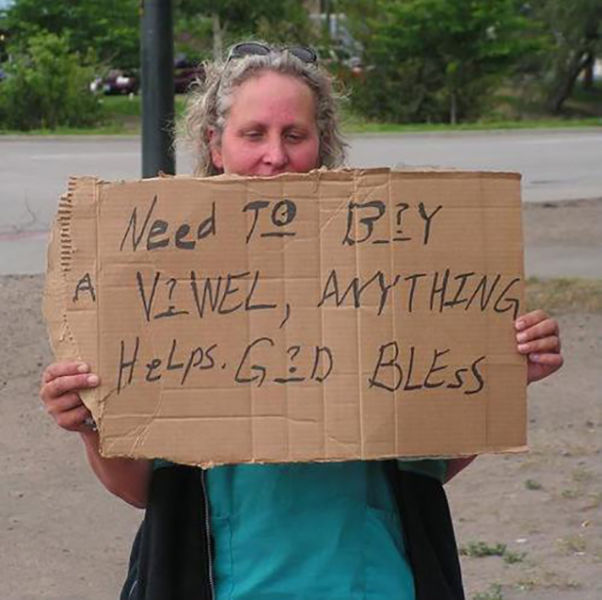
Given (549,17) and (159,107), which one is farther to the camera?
(549,17)

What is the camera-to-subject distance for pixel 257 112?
8.18ft

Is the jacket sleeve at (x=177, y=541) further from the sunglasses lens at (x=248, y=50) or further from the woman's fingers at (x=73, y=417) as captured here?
the sunglasses lens at (x=248, y=50)

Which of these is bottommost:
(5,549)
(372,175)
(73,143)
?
(73,143)

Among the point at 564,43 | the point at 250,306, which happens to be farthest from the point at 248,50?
the point at 564,43

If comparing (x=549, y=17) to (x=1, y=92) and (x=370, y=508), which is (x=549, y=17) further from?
(x=370, y=508)

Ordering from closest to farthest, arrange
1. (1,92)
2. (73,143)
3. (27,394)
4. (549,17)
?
(27,394), (73,143), (1,92), (549,17)

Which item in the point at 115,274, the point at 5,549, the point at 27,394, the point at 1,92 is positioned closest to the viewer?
the point at 115,274

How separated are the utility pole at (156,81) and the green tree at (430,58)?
26190 millimetres

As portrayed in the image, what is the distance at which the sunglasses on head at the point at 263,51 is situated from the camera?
2.60 m

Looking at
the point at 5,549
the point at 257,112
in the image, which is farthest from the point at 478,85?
the point at 257,112

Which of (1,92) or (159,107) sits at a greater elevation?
(159,107)

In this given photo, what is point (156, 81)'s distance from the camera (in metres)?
7.69

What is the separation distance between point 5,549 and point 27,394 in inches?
85.4

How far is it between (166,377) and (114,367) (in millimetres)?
81
